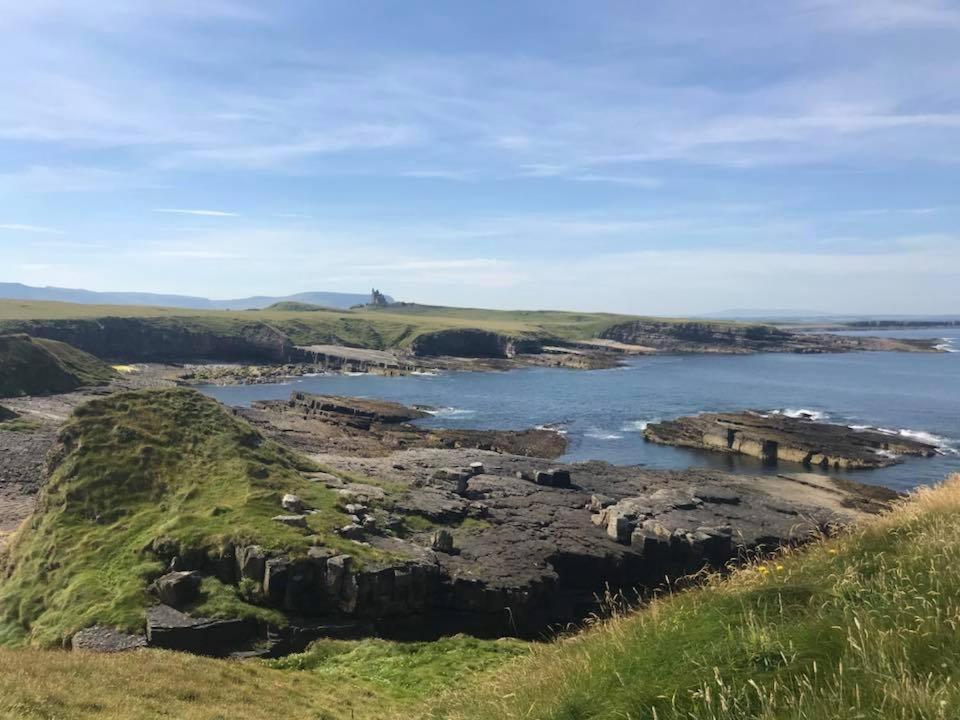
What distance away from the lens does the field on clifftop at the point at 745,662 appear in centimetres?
605

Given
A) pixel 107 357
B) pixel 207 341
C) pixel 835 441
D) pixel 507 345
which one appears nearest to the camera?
pixel 835 441

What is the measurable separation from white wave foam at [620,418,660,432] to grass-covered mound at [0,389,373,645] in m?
53.0

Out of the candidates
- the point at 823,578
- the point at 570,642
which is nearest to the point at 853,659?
the point at 823,578

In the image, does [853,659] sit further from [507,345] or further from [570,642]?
[507,345]

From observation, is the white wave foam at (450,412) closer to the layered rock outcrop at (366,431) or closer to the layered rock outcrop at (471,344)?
the layered rock outcrop at (366,431)

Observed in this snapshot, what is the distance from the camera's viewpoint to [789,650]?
23.3ft

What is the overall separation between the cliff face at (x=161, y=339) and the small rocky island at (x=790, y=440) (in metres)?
113

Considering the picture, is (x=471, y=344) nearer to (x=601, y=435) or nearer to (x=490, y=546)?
(x=601, y=435)

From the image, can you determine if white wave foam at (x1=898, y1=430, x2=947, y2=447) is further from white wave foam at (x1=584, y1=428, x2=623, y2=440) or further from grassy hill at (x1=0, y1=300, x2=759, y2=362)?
grassy hill at (x1=0, y1=300, x2=759, y2=362)

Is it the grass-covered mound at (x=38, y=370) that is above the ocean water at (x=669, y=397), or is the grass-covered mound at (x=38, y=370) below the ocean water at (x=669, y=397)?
above

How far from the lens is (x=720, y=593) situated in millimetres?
10188

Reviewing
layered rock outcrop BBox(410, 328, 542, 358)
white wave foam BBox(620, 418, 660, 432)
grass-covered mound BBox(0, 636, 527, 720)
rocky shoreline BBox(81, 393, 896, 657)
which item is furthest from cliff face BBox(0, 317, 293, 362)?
grass-covered mound BBox(0, 636, 527, 720)

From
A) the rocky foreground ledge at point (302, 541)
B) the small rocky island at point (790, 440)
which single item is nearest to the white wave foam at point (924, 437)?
the small rocky island at point (790, 440)

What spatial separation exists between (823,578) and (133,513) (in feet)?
96.8
